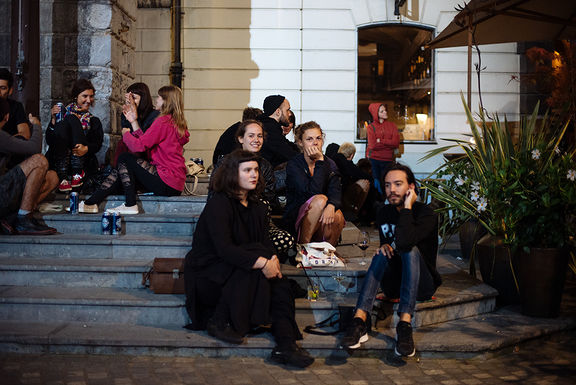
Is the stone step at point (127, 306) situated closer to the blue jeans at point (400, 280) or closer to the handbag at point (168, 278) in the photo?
the handbag at point (168, 278)

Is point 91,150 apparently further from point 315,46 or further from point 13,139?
point 315,46

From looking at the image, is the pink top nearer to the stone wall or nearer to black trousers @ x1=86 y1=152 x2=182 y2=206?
black trousers @ x1=86 y1=152 x2=182 y2=206

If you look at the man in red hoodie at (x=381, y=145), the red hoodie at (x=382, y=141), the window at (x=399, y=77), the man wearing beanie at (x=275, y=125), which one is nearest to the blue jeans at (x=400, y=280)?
the man wearing beanie at (x=275, y=125)

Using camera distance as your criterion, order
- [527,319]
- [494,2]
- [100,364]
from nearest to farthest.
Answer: [100,364] < [527,319] < [494,2]

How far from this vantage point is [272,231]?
236 inches

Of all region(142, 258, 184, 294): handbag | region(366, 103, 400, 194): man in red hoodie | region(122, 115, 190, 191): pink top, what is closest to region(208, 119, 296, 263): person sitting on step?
region(142, 258, 184, 294): handbag

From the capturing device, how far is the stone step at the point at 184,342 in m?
4.84

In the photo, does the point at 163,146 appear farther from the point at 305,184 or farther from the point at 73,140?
the point at 305,184

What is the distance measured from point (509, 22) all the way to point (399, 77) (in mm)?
3729

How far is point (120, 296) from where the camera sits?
5387 millimetres

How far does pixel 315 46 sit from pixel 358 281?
706cm

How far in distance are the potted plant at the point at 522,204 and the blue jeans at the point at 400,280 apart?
101cm

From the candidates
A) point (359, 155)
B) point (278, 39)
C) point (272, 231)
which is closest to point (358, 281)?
point (272, 231)

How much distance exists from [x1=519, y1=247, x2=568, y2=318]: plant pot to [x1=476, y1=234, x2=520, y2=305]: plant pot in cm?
18
